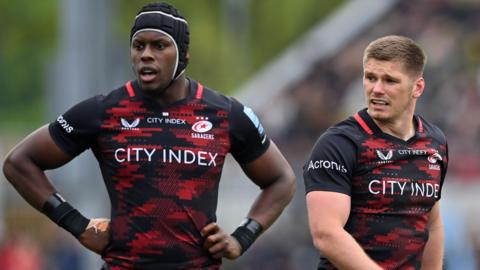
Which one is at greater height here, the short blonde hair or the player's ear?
the short blonde hair

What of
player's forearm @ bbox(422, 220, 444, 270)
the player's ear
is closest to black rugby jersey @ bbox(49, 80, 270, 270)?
the player's ear

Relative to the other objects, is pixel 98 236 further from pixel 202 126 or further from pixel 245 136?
pixel 245 136

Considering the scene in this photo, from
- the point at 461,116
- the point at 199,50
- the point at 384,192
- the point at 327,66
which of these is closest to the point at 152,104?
the point at 384,192

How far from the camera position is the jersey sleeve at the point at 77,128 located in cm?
767

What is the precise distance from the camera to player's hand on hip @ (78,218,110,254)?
25.0ft

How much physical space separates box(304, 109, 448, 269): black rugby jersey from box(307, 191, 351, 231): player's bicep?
0.13 ft

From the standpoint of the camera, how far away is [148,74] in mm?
7531

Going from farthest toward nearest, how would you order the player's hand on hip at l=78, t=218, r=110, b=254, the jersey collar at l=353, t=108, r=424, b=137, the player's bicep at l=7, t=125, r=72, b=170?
1. the player's bicep at l=7, t=125, r=72, b=170
2. the player's hand on hip at l=78, t=218, r=110, b=254
3. the jersey collar at l=353, t=108, r=424, b=137

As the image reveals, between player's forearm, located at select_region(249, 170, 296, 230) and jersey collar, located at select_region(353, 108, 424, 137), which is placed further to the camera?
player's forearm, located at select_region(249, 170, 296, 230)

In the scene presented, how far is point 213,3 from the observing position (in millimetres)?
38344

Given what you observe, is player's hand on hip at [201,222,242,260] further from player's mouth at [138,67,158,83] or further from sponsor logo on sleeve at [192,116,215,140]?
player's mouth at [138,67,158,83]

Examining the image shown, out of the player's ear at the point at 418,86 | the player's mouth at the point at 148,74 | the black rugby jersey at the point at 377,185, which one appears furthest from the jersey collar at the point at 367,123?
the player's mouth at the point at 148,74

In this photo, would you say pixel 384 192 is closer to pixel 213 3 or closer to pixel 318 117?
pixel 318 117

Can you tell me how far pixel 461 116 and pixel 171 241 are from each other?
20.9m
